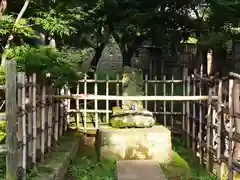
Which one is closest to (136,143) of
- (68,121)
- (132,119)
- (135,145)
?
(135,145)

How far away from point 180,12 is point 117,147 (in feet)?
17.3

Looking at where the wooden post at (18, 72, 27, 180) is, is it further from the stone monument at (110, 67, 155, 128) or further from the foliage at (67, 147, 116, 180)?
the stone monument at (110, 67, 155, 128)

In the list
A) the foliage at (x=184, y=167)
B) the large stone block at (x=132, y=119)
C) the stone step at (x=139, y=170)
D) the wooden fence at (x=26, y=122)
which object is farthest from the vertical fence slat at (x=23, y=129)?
the large stone block at (x=132, y=119)

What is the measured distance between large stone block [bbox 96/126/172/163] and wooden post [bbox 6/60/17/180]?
3207 millimetres

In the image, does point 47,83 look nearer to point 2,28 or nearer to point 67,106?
point 2,28

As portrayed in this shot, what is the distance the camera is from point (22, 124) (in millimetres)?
4605

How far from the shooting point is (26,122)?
16.4 ft

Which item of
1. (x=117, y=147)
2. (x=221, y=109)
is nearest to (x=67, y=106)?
(x=117, y=147)

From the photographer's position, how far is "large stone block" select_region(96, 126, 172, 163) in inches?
287

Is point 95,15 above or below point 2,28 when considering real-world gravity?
above

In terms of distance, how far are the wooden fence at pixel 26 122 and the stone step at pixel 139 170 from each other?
1371mm

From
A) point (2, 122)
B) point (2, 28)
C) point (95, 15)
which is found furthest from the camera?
point (95, 15)

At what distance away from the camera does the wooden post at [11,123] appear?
4258 mm

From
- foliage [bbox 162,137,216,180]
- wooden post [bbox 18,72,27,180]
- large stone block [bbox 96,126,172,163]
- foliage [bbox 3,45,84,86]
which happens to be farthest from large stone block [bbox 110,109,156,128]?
wooden post [bbox 18,72,27,180]
